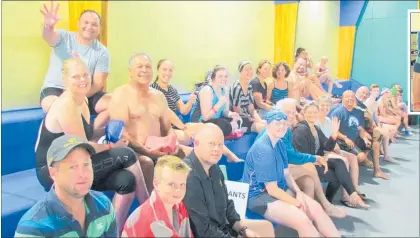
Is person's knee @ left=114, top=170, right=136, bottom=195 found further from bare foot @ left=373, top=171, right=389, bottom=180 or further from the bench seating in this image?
bare foot @ left=373, top=171, right=389, bottom=180

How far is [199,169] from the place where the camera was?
101 centimetres

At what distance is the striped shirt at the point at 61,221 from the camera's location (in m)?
0.76

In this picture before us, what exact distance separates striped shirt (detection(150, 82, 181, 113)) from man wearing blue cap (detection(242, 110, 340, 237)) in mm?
344

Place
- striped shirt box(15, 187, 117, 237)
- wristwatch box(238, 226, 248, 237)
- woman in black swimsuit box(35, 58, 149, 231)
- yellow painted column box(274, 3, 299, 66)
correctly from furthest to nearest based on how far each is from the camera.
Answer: yellow painted column box(274, 3, 299, 66) < wristwatch box(238, 226, 248, 237) < woman in black swimsuit box(35, 58, 149, 231) < striped shirt box(15, 187, 117, 237)

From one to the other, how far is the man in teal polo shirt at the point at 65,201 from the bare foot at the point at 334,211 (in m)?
0.65

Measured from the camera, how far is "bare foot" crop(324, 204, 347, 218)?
1.15 metres

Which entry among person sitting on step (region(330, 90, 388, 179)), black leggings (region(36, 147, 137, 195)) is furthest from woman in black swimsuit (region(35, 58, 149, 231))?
person sitting on step (region(330, 90, 388, 179))

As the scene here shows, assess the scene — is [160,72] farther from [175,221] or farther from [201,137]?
[175,221]

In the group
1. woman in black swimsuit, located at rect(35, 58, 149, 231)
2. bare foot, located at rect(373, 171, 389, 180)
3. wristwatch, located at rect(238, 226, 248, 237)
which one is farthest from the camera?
bare foot, located at rect(373, 171, 389, 180)

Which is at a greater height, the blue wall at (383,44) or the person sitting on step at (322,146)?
the blue wall at (383,44)

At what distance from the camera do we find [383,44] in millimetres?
1195

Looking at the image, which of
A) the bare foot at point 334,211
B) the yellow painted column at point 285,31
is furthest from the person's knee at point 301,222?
the yellow painted column at point 285,31

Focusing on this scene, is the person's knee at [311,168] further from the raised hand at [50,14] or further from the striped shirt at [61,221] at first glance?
the raised hand at [50,14]

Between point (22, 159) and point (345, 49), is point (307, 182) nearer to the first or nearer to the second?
point (345, 49)
